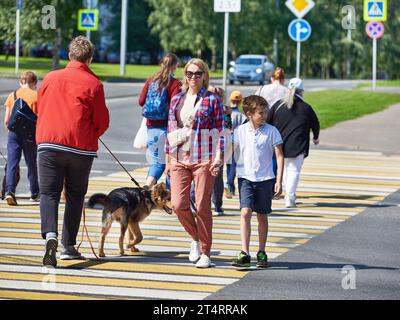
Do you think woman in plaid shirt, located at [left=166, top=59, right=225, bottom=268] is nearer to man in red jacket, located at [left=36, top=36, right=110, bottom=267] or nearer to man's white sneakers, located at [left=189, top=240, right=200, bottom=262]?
man's white sneakers, located at [left=189, top=240, right=200, bottom=262]

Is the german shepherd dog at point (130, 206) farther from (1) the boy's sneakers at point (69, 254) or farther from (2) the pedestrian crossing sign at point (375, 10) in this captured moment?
(2) the pedestrian crossing sign at point (375, 10)

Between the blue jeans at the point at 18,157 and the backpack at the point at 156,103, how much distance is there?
6.82 ft

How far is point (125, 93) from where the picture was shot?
138 ft

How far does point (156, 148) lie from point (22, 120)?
6.31ft

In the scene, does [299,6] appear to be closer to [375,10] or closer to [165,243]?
[375,10]

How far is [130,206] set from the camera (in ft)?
36.5

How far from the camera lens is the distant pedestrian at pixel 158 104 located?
1324 centimetres

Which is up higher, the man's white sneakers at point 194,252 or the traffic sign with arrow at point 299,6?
the traffic sign with arrow at point 299,6

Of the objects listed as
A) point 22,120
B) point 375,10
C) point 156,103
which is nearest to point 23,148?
point 22,120

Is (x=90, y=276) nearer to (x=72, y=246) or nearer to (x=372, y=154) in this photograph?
(x=72, y=246)

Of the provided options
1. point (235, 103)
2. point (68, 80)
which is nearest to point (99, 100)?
point (68, 80)

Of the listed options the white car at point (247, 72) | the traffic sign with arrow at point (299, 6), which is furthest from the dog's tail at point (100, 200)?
the white car at point (247, 72)

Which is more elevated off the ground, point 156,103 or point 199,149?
point 156,103
